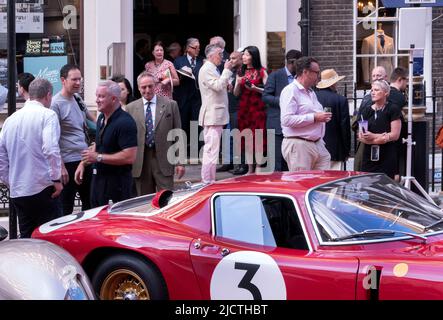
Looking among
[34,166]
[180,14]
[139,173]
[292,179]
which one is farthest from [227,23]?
[292,179]

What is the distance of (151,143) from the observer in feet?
34.0

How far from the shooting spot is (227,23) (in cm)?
1758

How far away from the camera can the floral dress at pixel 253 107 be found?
41.6ft

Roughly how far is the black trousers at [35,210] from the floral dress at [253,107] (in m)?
4.47

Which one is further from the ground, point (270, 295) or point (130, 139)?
point (130, 139)

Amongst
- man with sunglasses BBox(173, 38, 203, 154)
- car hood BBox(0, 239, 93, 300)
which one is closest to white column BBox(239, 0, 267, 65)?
man with sunglasses BBox(173, 38, 203, 154)

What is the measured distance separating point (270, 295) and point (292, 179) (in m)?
1.19

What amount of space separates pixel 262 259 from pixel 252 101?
639 cm

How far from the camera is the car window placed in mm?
6756

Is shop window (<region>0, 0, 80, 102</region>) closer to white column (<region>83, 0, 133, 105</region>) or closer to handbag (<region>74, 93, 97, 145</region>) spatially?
white column (<region>83, 0, 133, 105</region>)

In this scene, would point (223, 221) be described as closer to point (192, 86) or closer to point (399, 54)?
point (192, 86)

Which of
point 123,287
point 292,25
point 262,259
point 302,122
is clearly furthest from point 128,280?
point 292,25

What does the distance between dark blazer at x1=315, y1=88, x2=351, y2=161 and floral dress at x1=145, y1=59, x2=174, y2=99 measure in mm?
3080

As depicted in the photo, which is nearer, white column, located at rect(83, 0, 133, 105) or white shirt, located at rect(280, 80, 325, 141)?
white shirt, located at rect(280, 80, 325, 141)
